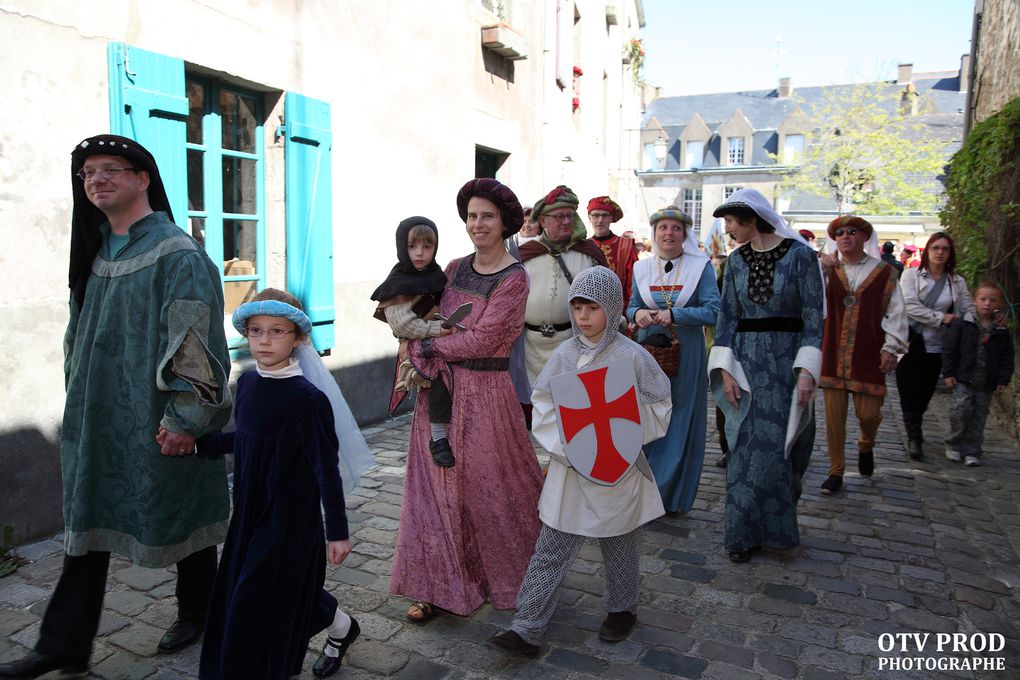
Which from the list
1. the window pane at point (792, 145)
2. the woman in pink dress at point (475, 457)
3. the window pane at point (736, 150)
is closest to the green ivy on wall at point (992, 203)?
the woman in pink dress at point (475, 457)

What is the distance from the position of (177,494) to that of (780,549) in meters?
3.07

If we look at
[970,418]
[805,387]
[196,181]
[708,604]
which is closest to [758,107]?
[970,418]

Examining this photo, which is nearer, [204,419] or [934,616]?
[204,419]

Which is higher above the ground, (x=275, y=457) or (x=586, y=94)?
(x=586, y=94)

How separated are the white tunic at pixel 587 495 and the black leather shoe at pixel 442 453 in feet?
1.43

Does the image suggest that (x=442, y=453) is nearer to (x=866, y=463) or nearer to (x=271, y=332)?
(x=271, y=332)

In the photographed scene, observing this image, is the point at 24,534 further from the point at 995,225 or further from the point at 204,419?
the point at 995,225

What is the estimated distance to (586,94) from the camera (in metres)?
14.5

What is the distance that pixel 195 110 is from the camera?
5453 millimetres

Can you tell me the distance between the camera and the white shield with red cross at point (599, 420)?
309 cm

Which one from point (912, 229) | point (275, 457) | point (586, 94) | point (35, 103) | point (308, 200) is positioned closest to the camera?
point (275, 457)

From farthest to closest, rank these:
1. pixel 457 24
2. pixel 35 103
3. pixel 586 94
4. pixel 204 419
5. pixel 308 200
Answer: pixel 586 94
pixel 457 24
pixel 308 200
pixel 35 103
pixel 204 419

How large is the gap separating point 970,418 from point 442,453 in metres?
5.05

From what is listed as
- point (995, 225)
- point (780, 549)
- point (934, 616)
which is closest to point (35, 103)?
point (780, 549)
